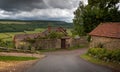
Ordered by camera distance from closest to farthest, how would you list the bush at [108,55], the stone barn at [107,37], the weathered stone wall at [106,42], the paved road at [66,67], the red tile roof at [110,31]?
the paved road at [66,67] < the bush at [108,55] < the weathered stone wall at [106,42] < the stone barn at [107,37] < the red tile roof at [110,31]

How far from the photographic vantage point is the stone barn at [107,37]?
37.0 metres

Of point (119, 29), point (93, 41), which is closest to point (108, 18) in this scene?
point (93, 41)

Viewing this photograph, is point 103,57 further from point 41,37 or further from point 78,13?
point 78,13

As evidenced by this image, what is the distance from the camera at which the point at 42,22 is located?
19375 cm

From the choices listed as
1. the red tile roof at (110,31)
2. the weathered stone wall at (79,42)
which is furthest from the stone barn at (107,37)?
the weathered stone wall at (79,42)

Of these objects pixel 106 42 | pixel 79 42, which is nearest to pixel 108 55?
pixel 106 42

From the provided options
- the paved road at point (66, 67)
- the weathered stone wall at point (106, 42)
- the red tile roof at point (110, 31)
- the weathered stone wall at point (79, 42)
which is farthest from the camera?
the weathered stone wall at point (79, 42)

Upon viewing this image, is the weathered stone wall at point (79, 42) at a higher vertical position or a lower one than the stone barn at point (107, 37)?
lower

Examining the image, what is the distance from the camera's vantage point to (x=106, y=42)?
39.8 meters

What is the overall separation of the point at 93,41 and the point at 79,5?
34763 millimetres

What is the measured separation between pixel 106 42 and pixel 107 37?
953 mm

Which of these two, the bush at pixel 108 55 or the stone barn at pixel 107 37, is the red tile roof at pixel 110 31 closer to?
the stone barn at pixel 107 37

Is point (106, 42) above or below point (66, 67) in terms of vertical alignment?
above

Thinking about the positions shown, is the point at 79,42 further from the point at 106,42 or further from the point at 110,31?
the point at 106,42
